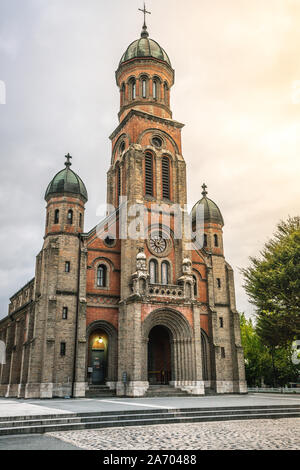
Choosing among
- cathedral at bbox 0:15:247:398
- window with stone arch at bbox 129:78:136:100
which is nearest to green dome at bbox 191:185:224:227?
cathedral at bbox 0:15:247:398

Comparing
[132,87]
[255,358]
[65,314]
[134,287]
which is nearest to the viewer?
[65,314]

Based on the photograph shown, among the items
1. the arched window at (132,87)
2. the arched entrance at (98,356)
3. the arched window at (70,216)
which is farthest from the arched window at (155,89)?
the arched entrance at (98,356)

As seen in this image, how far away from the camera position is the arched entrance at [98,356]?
32.7 m

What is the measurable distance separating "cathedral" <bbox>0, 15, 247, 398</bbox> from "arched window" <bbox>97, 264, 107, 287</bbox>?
3.5 inches

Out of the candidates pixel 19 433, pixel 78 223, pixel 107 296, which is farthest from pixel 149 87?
pixel 19 433

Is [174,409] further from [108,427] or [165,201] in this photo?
[165,201]

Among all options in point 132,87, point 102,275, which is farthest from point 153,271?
point 132,87

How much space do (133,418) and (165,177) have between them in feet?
89.8

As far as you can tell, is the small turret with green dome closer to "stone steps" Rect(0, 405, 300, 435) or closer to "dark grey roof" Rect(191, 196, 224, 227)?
"dark grey roof" Rect(191, 196, 224, 227)

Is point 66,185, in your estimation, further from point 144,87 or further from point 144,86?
point 144,86

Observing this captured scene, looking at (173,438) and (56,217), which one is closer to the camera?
(173,438)

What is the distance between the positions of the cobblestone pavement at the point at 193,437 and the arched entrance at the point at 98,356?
18.9 metres

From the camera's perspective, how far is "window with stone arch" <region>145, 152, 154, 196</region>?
38.0 metres

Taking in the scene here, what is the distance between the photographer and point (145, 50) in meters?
43.7
